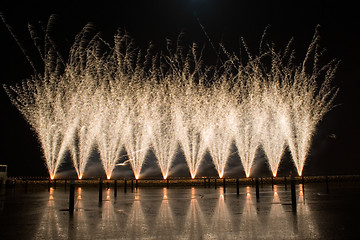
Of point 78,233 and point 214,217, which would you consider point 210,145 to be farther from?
point 78,233

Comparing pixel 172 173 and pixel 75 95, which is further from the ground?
pixel 75 95

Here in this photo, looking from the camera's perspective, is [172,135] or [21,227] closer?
[21,227]

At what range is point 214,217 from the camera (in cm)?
883

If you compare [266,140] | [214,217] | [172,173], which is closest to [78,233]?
[214,217]

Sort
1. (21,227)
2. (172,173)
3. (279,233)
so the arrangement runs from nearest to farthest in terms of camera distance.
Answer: (279,233)
(21,227)
(172,173)

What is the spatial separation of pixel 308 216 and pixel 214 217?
8.50 ft

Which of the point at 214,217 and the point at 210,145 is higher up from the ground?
the point at 210,145

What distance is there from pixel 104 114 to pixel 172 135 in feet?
20.0

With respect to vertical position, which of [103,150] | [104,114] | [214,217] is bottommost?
[214,217]

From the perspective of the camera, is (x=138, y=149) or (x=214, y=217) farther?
(x=138, y=149)

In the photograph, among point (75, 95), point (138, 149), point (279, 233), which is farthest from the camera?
point (138, 149)

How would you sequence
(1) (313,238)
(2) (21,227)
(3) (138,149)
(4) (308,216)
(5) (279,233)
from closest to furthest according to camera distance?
(1) (313,238)
(5) (279,233)
(2) (21,227)
(4) (308,216)
(3) (138,149)

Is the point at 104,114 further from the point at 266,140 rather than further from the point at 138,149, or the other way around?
the point at 266,140

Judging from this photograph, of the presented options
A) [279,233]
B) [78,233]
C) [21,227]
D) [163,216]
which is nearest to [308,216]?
[279,233]
